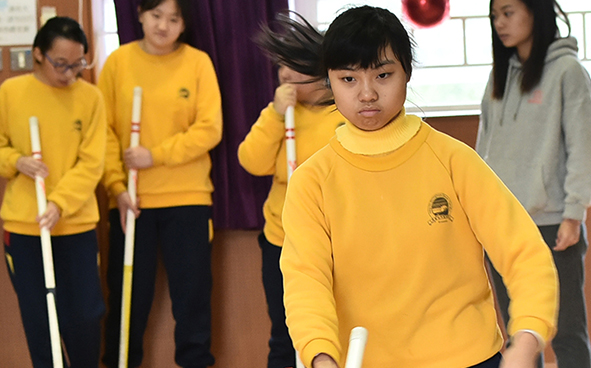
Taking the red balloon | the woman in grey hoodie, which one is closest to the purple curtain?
the red balloon

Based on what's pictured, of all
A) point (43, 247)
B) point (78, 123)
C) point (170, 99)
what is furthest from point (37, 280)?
point (170, 99)

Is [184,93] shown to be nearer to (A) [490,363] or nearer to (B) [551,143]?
(B) [551,143]

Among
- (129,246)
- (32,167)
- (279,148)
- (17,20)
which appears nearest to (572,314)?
(279,148)

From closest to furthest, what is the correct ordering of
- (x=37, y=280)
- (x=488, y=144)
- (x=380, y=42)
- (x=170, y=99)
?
(x=380, y=42), (x=488, y=144), (x=37, y=280), (x=170, y=99)

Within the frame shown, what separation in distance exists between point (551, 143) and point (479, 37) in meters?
1.11

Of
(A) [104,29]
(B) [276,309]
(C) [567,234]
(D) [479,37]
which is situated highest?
(A) [104,29]

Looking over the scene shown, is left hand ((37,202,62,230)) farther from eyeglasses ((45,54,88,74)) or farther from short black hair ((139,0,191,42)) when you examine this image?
short black hair ((139,0,191,42))

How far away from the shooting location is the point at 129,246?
278 cm

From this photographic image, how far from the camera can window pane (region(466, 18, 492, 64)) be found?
316cm

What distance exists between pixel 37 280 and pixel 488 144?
5.74ft

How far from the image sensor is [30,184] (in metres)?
2.64

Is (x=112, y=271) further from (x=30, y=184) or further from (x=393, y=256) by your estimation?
(x=393, y=256)

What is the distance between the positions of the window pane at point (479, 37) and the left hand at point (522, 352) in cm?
229

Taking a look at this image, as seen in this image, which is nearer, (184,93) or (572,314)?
(572,314)
